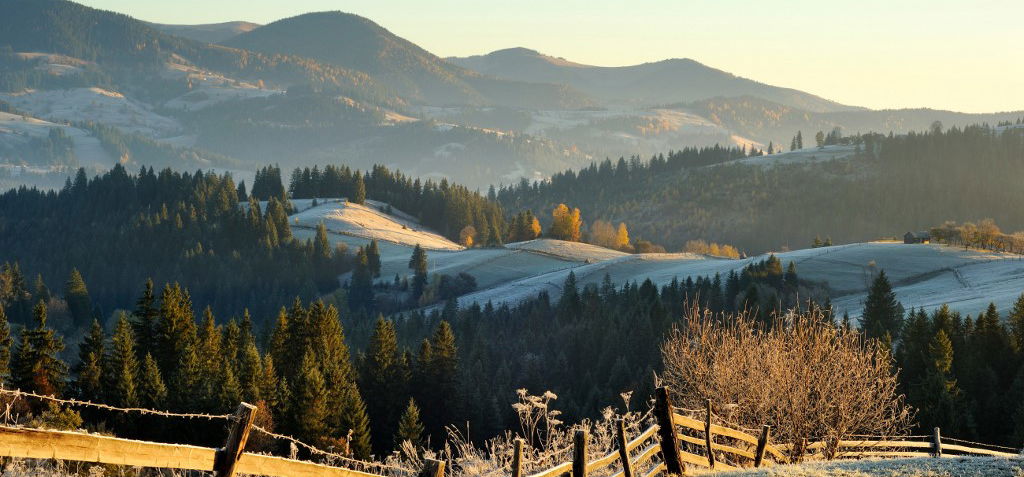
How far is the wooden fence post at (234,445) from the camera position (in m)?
13.4

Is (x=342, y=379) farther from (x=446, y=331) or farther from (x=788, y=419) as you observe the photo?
(x=788, y=419)

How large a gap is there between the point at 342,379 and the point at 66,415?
40503 millimetres

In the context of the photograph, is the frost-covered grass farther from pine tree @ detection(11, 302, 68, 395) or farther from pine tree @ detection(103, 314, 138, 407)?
pine tree @ detection(11, 302, 68, 395)

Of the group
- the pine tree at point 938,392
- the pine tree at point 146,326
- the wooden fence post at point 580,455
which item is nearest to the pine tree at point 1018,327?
the pine tree at point 938,392

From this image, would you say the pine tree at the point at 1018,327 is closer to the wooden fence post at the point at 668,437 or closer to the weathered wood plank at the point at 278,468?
the wooden fence post at the point at 668,437

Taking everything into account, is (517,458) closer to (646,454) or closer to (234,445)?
(234,445)

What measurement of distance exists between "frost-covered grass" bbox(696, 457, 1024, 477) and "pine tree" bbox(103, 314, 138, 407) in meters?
69.6

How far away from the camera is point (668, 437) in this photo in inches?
956

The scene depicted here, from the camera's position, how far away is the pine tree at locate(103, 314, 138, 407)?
86.5 metres

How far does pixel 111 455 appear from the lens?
12328 mm

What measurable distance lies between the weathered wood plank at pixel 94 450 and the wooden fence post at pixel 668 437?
12.9 metres

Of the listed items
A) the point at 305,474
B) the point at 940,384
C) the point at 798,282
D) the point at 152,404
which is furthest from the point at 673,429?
the point at 798,282

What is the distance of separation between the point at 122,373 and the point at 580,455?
3011 inches

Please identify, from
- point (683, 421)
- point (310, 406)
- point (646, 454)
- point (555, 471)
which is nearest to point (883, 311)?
point (310, 406)
